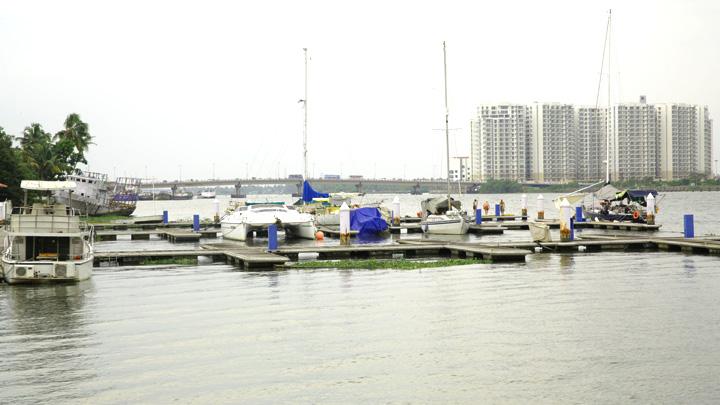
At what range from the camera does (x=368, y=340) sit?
660 inches

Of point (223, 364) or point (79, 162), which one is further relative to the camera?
point (79, 162)

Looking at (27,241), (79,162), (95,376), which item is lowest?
(95,376)

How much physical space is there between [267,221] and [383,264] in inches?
584

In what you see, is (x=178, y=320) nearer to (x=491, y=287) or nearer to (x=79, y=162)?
(x=491, y=287)

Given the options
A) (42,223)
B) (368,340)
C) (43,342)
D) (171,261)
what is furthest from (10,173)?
(368,340)

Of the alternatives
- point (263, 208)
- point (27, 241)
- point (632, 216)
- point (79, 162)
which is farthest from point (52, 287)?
point (79, 162)

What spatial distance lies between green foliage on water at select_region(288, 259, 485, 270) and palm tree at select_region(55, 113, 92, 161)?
68.9m

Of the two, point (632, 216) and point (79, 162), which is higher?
point (79, 162)

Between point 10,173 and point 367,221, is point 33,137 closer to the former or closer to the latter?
point 10,173

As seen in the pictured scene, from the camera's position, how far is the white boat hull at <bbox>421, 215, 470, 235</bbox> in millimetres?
51438

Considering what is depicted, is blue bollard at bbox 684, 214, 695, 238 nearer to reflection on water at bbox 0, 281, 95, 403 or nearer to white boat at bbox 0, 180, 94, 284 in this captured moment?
white boat at bbox 0, 180, 94, 284

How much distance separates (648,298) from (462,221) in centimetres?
2951

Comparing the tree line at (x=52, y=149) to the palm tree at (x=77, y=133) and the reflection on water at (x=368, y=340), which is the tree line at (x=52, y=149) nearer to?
the palm tree at (x=77, y=133)

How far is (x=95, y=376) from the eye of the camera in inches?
548
